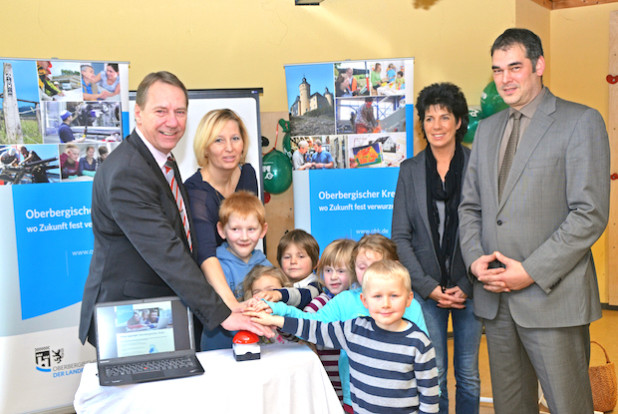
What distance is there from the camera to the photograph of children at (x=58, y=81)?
3641 millimetres

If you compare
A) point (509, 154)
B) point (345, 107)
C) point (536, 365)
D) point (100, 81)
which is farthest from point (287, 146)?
point (536, 365)

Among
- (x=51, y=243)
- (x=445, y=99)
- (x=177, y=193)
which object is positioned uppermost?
(x=445, y=99)

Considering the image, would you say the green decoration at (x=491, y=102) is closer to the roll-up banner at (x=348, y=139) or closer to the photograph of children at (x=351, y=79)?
the roll-up banner at (x=348, y=139)

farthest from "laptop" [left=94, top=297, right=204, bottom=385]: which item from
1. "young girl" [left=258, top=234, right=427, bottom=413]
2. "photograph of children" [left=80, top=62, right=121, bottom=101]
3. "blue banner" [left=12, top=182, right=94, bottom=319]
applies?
"photograph of children" [left=80, top=62, right=121, bottom=101]

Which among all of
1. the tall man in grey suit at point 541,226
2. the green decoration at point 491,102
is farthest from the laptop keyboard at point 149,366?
the green decoration at point 491,102

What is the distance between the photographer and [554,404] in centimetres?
235

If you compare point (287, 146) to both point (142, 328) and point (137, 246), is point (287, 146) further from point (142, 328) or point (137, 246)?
point (142, 328)

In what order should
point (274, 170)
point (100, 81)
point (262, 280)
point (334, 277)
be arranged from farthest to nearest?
point (274, 170) → point (100, 81) → point (334, 277) → point (262, 280)

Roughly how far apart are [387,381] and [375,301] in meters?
0.28

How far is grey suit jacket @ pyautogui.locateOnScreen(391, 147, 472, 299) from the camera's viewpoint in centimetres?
277

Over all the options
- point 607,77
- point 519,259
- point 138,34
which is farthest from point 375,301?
point 607,77

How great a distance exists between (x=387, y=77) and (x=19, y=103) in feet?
7.52

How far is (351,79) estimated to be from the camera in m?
4.21

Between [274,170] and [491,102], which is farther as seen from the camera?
[491,102]
